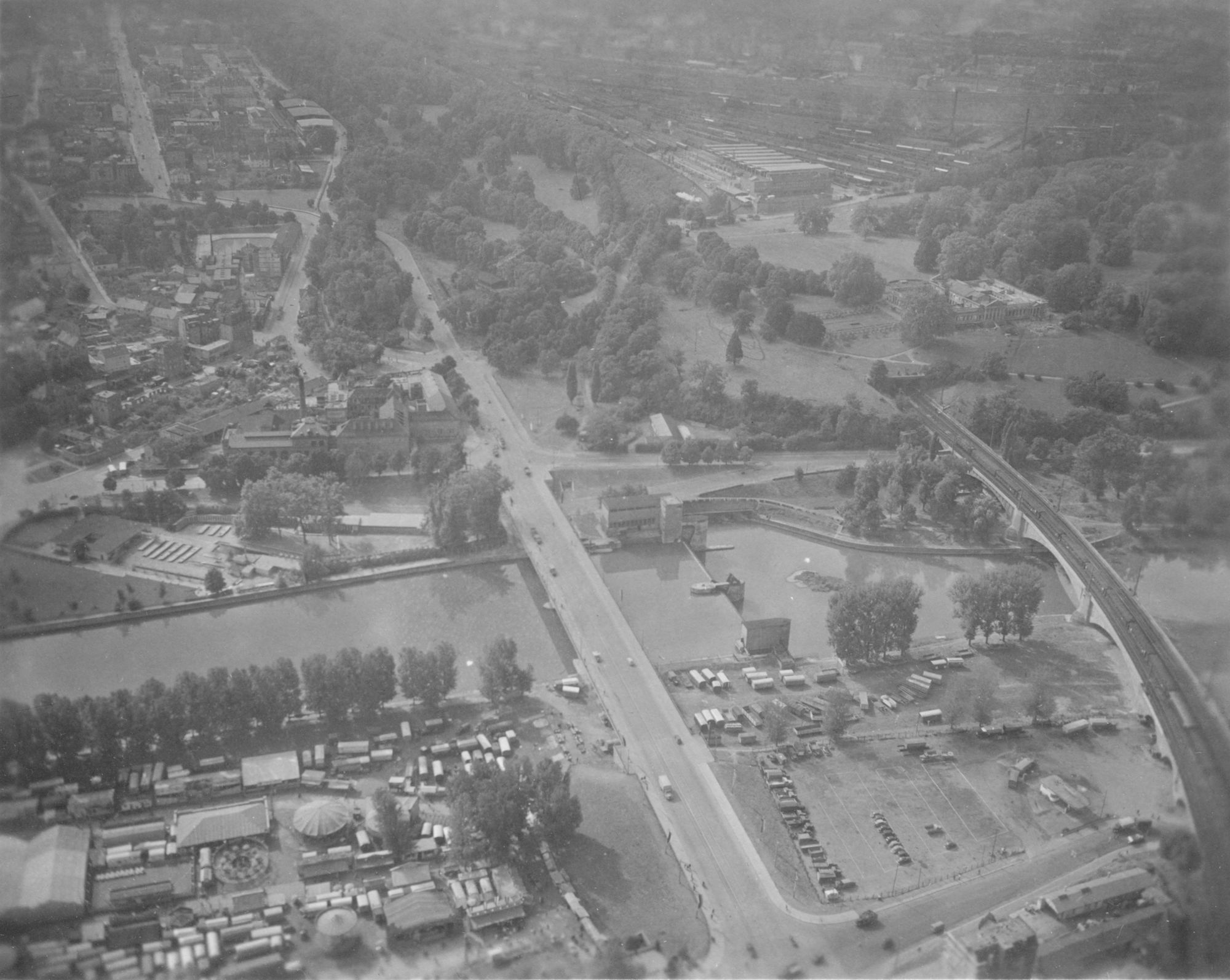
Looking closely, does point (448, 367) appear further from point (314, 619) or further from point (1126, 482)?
point (1126, 482)

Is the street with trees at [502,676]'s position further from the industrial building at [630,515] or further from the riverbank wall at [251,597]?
the industrial building at [630,515]

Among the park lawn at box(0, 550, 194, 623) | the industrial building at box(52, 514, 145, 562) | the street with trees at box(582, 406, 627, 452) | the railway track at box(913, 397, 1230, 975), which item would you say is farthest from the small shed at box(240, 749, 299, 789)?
the railway track at box(913, 397, 1230, 975)

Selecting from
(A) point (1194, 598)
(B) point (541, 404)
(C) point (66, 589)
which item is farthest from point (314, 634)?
(A) point (1194, 598)

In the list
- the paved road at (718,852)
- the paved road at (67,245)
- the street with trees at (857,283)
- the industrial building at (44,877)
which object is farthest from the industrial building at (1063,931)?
the paved road at (67,245)

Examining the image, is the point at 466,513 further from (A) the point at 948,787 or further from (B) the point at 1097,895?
(B) the point at 1097,895

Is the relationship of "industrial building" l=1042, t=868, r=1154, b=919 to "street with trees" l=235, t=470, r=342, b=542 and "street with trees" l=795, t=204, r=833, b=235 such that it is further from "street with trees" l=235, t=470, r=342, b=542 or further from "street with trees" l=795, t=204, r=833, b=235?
"street with trees" l=795, t=204, r=833, b=235

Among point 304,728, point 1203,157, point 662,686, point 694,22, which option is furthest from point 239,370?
point 1203,157
